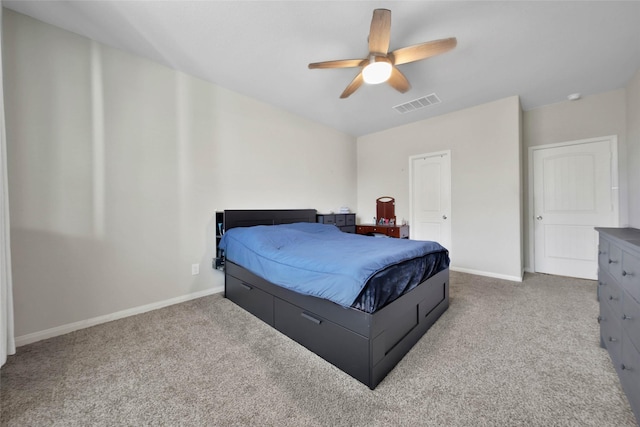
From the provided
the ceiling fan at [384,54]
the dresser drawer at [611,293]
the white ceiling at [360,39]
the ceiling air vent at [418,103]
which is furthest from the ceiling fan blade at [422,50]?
the dresser drawer at [611,293]

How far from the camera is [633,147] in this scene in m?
2.83

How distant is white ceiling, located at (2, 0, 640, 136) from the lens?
1.85m

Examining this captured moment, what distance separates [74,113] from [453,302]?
4155 mm

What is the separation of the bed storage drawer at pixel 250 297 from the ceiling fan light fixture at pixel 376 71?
2.19 meters

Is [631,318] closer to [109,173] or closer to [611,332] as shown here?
[611,332]

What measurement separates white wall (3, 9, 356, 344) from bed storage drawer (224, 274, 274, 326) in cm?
42

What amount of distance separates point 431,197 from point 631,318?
3.09 m

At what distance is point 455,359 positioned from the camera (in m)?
→ 1.66

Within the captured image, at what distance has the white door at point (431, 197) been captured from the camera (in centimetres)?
404

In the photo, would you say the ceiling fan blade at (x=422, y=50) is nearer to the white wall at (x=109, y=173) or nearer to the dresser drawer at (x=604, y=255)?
the dresser drawer at (x=604, y=255)

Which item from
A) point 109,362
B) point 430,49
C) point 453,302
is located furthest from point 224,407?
point 430,49

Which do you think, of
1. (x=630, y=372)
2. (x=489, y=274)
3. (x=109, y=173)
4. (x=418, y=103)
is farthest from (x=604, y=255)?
(x=109, y=173)

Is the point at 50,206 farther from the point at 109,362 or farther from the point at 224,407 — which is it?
the point at 224,407

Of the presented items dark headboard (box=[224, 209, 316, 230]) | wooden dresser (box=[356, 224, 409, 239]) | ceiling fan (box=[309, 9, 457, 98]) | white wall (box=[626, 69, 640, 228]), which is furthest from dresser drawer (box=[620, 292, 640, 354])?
dark headboard (box=[224, 209, 316, 230])
